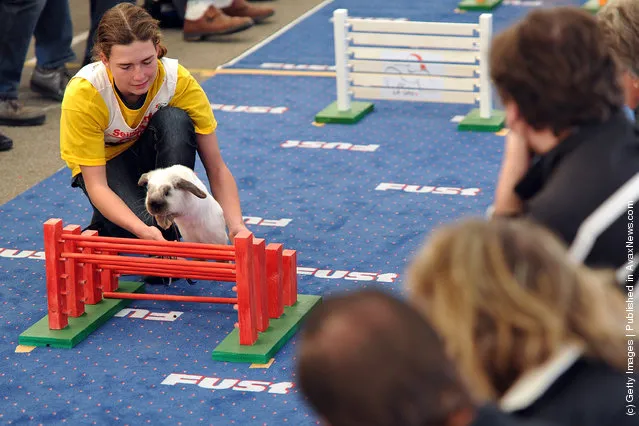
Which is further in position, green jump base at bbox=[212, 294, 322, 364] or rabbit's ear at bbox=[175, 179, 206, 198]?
rabbit's ear at bbox=[175, 179, 206, 198]

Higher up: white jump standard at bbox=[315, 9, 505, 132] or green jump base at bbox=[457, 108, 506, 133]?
white jump standard at bbox=[315, 9, 505, 132]

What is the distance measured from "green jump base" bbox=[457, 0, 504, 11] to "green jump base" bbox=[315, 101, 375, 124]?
2.03 m

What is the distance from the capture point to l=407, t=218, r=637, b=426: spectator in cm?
124

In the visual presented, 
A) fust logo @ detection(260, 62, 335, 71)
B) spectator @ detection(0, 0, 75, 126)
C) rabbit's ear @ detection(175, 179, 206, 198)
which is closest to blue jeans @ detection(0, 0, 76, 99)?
spectator @ detection(0, 0, 75, 126)

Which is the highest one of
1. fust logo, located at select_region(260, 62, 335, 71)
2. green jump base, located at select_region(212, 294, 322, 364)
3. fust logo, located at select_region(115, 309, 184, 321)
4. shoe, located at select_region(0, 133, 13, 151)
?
fust logo, located at select_region(260, 62, 335, 71)

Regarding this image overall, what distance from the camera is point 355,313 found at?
112 cm

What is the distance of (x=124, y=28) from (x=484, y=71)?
87.7 inches

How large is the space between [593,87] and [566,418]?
611 mm

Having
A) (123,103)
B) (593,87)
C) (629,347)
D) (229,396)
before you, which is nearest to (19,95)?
(123,103)

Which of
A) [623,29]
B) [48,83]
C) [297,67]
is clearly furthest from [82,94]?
[297,67]

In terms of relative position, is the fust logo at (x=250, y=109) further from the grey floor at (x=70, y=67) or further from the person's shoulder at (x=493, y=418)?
the person's shoulder at (x=493, y=418)

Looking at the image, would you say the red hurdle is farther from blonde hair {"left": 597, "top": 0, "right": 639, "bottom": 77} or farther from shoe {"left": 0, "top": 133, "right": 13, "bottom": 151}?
shoe {"left": 0, "top": 133, "right": 13, "bottom": 151}

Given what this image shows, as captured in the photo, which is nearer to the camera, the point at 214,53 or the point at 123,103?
the point at 123,103

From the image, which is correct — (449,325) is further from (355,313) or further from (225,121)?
(225,121)
